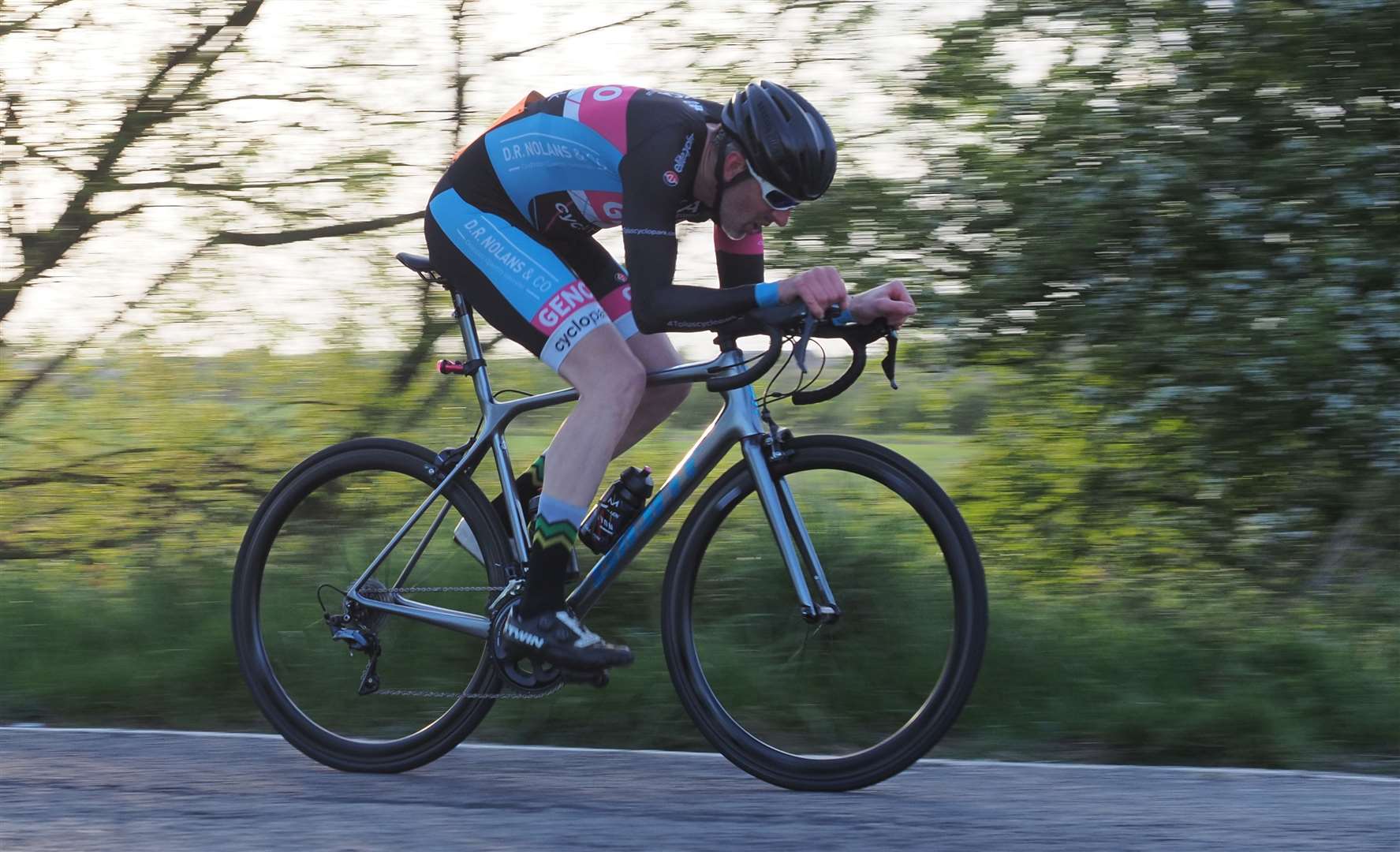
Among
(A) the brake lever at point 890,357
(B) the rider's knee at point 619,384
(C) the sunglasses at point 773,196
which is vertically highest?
(C) the sunglasses at point 773,196

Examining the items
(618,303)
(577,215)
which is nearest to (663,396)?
(618,303)

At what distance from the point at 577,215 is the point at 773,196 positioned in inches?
25.6

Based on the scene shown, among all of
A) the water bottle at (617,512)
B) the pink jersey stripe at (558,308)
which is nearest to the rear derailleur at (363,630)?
the water bottle at (617,512)

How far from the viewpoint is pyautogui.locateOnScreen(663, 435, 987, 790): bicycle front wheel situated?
3.42 metres

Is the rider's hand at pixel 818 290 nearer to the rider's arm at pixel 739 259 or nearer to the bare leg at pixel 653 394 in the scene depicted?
the rider's arm at pixel 739 259

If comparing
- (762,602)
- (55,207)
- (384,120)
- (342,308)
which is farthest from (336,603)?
(55,207)

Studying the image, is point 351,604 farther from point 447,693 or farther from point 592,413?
point 592,413

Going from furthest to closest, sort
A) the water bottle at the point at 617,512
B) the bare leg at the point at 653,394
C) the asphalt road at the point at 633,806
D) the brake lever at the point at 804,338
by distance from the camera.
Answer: the bare leg at the point at 653,394
the water bottle at the point at 617,512
the brake lever at the point at 804,338
the asphalt road at the point at 633,806

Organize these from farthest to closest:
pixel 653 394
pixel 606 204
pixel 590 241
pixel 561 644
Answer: pixel 590 241, pixel 653 394, pixel 606 204, pixel 561 644

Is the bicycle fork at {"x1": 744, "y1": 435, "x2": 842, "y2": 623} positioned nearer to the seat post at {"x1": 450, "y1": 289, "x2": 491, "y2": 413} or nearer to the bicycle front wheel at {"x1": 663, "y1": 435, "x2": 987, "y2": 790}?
the bicycle front wheel at {"x1": 663, "y1": 435, "x2": 987, "y2": 790}

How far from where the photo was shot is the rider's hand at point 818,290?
132 inches

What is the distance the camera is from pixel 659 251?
11.2 feet

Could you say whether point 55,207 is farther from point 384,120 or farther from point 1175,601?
point 1175,601

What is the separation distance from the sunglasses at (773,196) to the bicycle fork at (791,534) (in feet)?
1.98
